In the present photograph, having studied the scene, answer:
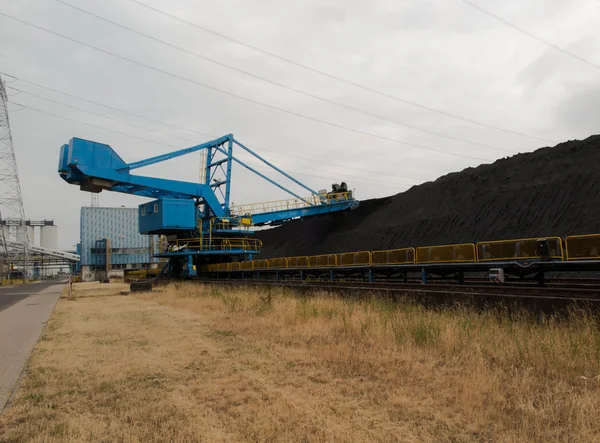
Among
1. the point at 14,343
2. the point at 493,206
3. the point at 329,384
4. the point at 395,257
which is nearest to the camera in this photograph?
the point at 329,384

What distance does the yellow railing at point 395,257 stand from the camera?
16.2 metres

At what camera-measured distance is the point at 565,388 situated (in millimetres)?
4297

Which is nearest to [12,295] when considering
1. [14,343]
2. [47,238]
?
[14,343]

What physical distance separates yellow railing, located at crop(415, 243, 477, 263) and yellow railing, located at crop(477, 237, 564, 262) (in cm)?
31

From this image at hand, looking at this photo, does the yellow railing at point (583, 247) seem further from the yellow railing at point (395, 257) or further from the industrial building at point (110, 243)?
the industrial building at point (110, 243)

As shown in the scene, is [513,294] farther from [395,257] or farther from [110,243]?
[110,243]

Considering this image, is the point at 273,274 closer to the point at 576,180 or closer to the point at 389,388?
the point at 576,180

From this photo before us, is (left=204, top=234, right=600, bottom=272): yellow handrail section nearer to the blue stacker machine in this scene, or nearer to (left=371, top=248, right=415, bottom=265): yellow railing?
(left=371, top=248, right=415, bottom=265): yellow railing

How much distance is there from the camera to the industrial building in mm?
78000

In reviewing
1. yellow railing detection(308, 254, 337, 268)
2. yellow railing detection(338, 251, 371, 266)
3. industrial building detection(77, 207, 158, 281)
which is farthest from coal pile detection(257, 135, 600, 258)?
industrial building detection(77, 207, 158, 281)

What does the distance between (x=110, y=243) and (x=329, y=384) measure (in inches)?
3228

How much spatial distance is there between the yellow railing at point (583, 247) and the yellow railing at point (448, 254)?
107 inches

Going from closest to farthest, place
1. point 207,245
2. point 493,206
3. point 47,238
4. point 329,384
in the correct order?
point 329,384
point 493,206
point 207,245
point 47,238

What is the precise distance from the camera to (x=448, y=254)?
14758 mm
